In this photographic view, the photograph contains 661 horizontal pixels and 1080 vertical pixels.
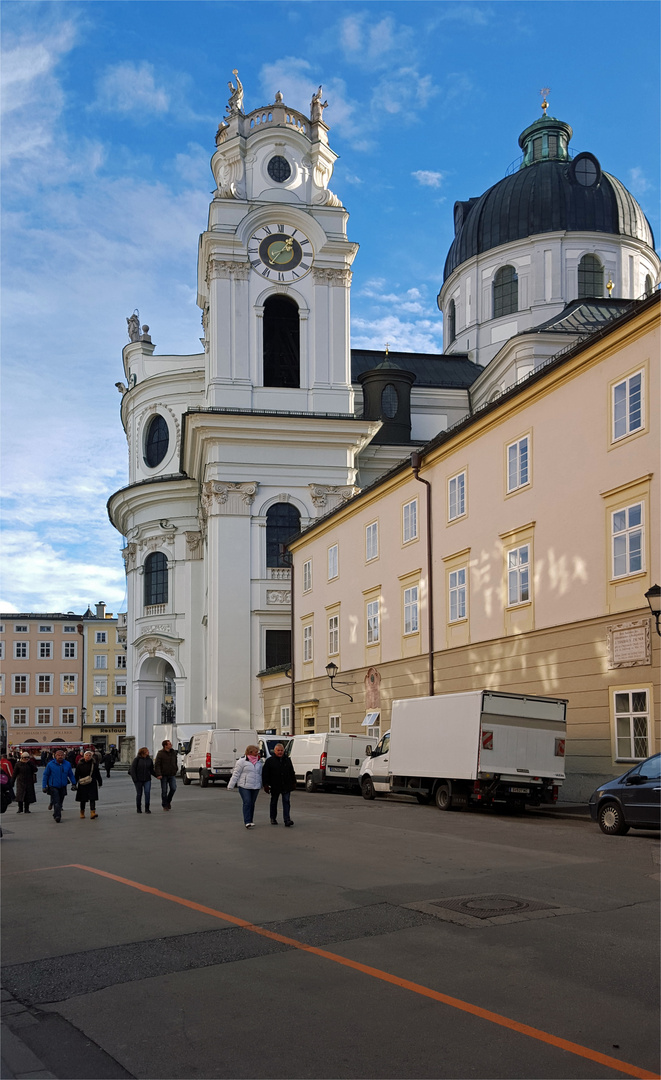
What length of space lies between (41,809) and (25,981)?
69.5ft

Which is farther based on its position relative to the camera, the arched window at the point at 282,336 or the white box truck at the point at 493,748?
the arched window at the point at 282,336

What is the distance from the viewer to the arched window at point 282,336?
182 feet

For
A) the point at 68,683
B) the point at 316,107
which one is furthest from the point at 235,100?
the point at 68,683

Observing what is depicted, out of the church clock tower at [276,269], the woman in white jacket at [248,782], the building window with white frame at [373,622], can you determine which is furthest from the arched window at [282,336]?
the woman in white jacket at [248,782]

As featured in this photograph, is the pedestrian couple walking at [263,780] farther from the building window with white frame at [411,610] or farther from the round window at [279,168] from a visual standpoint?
the round window at [279,168]

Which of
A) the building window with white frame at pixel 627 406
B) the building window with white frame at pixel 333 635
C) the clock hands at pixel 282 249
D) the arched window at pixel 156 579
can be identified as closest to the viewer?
the building window with white frame at pixel 627 406

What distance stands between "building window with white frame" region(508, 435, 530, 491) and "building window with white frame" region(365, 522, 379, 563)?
963 cm

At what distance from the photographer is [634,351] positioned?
23.3 meters

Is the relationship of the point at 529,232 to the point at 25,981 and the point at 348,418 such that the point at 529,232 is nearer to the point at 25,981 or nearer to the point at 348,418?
the point at 348,418

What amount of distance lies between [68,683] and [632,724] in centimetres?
9630

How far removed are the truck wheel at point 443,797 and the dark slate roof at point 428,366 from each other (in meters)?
42.2

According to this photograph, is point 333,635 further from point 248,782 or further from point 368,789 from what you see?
point 248,782

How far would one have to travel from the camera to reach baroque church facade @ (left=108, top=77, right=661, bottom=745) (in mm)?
52094

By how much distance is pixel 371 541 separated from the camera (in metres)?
37.9
